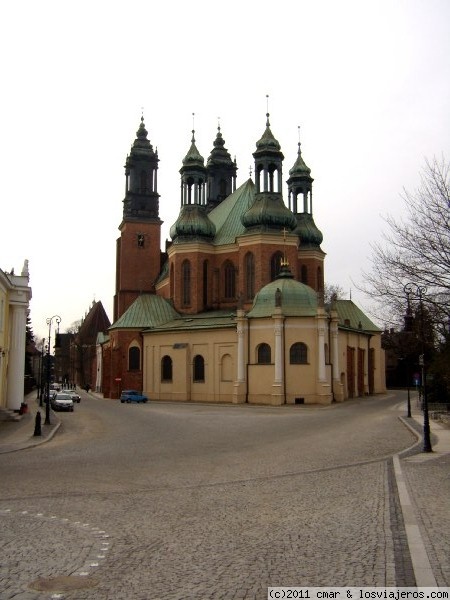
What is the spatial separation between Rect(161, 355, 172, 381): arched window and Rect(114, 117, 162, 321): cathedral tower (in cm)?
1507

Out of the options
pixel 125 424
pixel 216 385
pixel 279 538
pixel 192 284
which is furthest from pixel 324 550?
pixel 192 284

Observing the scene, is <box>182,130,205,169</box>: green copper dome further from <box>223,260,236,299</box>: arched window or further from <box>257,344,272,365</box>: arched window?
<box>257,344,272,365</box>: arched window

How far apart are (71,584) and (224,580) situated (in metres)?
1.56

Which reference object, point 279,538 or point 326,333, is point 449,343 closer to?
point 279,538

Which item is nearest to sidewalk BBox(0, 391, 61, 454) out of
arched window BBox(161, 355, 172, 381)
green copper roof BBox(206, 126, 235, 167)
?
arched window BBox(161, 355, 172, 381)

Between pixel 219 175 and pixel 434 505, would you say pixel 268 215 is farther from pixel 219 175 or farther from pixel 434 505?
pixel 434 505

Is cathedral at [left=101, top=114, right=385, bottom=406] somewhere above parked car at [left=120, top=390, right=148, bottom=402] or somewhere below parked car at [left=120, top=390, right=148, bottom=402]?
above

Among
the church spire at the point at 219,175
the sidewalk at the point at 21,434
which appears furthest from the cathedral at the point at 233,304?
the sidewalk at the point at 21,434

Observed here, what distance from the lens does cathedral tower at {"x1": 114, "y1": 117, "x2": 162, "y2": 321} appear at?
75.2m

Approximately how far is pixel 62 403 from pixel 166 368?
1684cm

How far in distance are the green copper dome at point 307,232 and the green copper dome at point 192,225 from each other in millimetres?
8380

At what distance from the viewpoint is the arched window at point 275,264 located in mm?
61219

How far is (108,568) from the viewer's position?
25.8 ft

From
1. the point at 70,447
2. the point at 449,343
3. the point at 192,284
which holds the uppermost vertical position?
the point at 192,284
